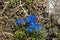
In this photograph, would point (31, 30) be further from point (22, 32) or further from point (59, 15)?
point (59, 15)

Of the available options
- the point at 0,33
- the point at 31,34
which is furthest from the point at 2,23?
the point at 31,34

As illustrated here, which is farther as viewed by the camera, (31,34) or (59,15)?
(59,15)

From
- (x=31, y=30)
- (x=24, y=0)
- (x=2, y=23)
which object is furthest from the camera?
(x=24, y=0)

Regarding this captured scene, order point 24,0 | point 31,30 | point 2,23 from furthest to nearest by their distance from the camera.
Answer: point 24,0, point 2,23, point 31,30

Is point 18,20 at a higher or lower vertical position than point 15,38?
higher

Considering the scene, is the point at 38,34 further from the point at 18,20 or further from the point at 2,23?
the point at 2,23

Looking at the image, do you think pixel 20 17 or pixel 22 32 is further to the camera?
pixel 20 17

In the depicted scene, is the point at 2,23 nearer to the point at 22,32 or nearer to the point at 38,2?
the point at 22,32

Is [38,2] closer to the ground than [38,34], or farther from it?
farther from it

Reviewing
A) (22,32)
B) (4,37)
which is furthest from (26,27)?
(4,37)
